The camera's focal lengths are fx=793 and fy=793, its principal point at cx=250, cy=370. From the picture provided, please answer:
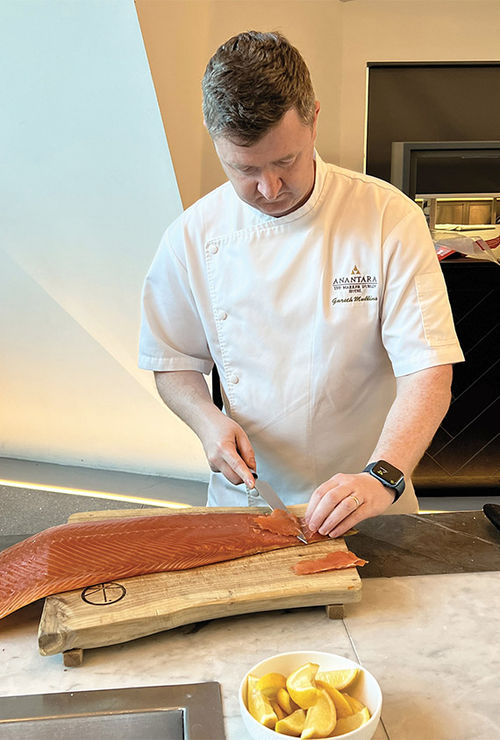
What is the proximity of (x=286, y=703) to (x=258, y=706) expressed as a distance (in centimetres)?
4

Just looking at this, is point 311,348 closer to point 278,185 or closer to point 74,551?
point 278,185

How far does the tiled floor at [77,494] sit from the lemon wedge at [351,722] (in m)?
3.09

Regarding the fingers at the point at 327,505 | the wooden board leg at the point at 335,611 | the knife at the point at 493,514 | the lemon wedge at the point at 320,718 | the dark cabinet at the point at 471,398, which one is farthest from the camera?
the dark cabinet at the point at 471,398

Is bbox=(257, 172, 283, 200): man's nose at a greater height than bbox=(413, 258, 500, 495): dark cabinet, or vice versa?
bbox=(257, 172, 283, 200): man's nose

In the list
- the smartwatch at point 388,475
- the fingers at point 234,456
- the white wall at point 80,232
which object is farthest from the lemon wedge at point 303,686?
the white wall at point 80,232

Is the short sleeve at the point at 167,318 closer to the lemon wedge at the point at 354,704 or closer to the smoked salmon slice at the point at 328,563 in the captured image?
the smoked salmon slice at the point at 328,563

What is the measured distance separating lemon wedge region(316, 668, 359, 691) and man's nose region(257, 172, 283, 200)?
0.90 m

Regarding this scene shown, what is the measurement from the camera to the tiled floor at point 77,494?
4.07m

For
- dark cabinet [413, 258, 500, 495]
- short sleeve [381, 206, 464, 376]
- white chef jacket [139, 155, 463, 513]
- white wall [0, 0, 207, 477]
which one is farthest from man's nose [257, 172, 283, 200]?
dark cabinet [413, 258, 500, 495]

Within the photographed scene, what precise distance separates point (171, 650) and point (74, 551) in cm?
27

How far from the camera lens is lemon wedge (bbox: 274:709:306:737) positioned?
0.95 meters

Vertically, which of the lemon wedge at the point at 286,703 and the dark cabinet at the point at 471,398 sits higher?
the lemon wedge at the point at 286,703

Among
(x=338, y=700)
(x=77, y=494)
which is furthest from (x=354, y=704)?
(x=77, y=494)

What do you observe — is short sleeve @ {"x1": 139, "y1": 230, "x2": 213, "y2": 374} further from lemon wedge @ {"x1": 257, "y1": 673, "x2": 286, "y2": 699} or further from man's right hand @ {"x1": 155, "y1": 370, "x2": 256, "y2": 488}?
lemon wedge @ {"x1": 257, "y1": 673, "x2": 286, "y2": 699}
